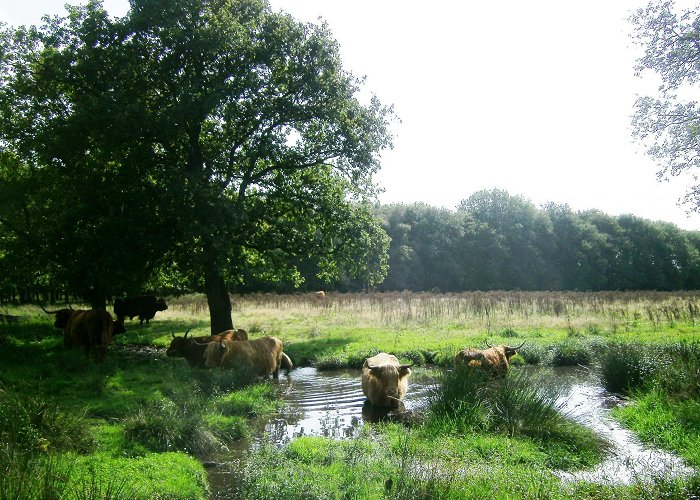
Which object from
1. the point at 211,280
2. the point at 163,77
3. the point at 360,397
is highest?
the point at 163,77

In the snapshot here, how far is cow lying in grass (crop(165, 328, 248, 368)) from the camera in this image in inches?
637

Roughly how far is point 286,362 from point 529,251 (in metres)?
57.3

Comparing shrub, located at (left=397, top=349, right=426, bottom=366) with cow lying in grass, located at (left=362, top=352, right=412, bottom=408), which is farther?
shrub, located at (left=397, top=349, right=426, bottom=366)

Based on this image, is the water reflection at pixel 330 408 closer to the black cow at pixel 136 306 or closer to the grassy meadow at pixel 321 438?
the grassy meadow at pixel 321 438

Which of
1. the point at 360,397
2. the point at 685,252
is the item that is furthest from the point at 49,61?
the point at 685,252

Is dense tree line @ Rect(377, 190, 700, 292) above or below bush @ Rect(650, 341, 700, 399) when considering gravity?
above

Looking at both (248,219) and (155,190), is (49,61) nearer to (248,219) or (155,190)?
(155,190)

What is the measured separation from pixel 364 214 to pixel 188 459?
49.3 ft

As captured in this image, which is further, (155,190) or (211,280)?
(211,280)

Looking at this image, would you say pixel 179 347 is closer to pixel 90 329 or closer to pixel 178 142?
pixel 90 329

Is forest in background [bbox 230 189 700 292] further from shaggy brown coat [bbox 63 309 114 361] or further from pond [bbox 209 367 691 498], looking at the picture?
pond [bbox 209 367 691 498]

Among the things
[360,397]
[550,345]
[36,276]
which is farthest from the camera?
[36,276]

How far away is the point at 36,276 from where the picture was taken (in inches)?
840

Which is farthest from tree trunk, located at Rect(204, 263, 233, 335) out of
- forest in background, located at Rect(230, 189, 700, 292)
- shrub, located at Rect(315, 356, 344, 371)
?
forest in background, located at Rect(230, 189, 700, 292)
